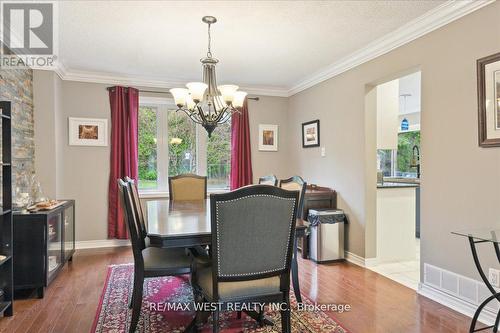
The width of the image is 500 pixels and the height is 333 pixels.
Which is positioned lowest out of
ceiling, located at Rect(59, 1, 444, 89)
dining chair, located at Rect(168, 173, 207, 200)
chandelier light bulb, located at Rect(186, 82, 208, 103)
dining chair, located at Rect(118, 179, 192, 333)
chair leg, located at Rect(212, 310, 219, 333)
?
chair leg, located at Rect(212, 310, 219, 333)

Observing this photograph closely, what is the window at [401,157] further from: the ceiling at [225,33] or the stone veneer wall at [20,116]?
the stone veneer wall at [20,116]

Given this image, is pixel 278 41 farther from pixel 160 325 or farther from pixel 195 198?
pixel 160 325

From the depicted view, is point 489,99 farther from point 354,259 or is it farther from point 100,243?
point 100,243

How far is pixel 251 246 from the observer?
1.78 meters

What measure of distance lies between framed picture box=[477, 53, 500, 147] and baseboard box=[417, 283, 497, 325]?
121 cm

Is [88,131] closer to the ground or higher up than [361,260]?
higher up

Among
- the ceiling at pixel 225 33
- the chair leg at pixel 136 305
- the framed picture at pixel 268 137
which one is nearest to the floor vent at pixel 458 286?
the ceiling at pixel 225 33

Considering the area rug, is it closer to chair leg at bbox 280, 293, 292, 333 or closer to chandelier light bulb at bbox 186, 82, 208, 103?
chair leg at bbox 280, 293, 292, 333

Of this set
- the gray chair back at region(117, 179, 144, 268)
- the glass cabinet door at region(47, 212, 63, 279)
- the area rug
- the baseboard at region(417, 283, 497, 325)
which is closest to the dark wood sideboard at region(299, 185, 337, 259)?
the area rug

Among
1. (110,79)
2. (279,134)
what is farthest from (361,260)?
(110,79)

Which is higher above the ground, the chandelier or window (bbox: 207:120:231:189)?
the chandelier

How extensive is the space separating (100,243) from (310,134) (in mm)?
3357

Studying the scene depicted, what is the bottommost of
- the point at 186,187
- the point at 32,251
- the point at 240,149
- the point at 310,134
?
the point at 32,251

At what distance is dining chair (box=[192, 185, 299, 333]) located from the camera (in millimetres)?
1694
